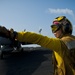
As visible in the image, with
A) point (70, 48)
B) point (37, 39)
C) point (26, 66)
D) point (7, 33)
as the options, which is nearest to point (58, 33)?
point (70, 48)

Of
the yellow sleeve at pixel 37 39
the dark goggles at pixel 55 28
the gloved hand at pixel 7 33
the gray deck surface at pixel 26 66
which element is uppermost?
the dark goggles at pixel 55 28

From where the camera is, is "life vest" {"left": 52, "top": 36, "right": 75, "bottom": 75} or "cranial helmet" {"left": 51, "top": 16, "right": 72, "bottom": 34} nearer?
"life vest" {"left": 52, "top": 36, "right": 75, "bottom": 75}

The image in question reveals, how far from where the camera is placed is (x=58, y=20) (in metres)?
3.55

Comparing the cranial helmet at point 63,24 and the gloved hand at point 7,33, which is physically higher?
the cranial helmet at point 63,24

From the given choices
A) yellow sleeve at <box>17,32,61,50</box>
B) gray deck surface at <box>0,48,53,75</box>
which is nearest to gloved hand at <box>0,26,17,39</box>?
yellow sleeve at <box>17,32,61,50</box>

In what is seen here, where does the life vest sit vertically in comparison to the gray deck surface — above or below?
above

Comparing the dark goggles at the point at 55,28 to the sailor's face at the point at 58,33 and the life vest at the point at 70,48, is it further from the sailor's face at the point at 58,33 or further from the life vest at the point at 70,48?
the life vest at the point at 70,48

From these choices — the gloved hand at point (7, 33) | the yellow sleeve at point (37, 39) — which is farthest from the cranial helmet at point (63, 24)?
the gloved hand at point (7, 33)

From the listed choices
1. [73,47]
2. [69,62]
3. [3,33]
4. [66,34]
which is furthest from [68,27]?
[3,33]

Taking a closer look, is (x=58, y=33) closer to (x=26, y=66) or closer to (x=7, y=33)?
(x=7, y=33)

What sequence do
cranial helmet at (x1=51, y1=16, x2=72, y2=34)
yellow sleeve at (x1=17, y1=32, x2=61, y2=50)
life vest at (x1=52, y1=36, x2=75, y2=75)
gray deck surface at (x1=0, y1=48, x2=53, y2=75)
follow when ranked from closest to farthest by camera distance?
yellow sleeve at (x1=17, y1=32, x2=61, y2=50) → life vest at (x1=52, y1=36, x2=75, y2=75) → cranial helmet at (x1=51, y1=16, x2=72, y2=34) → gray deck surface at (x1=0, y1=48, x2=53, y2=75)

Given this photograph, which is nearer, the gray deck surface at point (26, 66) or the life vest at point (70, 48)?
the life vest at point (70, 48)

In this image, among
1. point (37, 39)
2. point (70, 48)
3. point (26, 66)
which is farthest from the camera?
point (26, 66)

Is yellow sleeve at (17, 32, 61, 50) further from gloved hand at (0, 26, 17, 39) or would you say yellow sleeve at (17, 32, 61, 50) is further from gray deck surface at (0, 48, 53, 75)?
gray deck surface at (0, 48, 53, 75)
